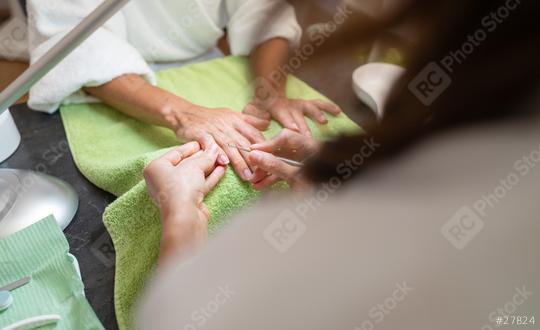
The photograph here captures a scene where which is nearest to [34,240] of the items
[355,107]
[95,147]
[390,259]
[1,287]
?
[1,287]

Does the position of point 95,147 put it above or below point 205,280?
below

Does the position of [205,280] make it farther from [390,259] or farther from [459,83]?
[459,83]

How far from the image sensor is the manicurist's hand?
2.91ft

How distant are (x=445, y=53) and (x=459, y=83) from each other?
3cm

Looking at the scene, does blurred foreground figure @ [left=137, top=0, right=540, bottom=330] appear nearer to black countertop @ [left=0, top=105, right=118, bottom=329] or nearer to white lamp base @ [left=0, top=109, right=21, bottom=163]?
black countertop @ [left=0, top=105, right=118, bottom=329]

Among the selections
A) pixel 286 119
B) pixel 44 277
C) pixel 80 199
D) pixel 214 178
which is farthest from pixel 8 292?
pixel 286 119

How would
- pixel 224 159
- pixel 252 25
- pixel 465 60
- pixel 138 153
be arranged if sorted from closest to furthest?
pixel 465 60 → pixel 224 159 → pixel 138 153 → pixel 252 25

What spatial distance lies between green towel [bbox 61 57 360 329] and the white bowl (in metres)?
0.06

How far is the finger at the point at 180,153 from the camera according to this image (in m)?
0.72

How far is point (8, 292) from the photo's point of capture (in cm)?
62

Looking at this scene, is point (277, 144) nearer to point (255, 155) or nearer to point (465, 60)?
point (255, 155)

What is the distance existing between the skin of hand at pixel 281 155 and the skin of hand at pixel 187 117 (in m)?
0.02

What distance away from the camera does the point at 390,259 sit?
0.46 meters

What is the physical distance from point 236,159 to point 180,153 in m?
0.09
